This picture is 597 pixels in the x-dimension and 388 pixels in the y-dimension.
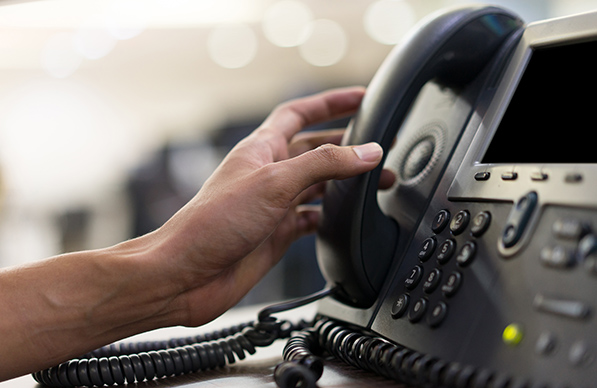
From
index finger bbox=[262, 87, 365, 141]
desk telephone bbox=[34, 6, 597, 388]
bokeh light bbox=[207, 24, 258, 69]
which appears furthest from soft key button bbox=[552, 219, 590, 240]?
bokeh light bbox=[207, 24, 258, 69]

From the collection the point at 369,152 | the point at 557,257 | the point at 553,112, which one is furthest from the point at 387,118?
the point at 557,257

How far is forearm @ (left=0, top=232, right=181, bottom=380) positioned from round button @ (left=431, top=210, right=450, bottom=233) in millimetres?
234

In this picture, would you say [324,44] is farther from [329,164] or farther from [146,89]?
[329,164]

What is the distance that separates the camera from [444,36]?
1.81 feet

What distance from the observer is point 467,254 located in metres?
0.40

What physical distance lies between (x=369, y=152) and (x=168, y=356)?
0.26 m

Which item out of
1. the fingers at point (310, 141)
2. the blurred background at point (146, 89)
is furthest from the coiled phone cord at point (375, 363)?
the blurred background at point (146, 89)

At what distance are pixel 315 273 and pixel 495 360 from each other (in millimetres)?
1980

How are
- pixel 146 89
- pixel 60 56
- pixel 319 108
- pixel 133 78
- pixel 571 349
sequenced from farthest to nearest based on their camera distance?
pixel 146 89
pixel 133 78
pixel 60 56
pixel 319 108
pixel 571 349

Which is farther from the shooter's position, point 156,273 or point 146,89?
point 146,89

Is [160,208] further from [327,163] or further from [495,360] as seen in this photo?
[495,360]

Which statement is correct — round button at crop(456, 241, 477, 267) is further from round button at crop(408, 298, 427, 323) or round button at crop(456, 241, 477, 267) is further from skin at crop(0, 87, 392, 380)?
skin at crop(0, 87, 392, 380)

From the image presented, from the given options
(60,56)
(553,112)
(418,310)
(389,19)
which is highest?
(60,56)

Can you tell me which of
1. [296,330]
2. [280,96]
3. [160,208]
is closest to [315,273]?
[160,208]
